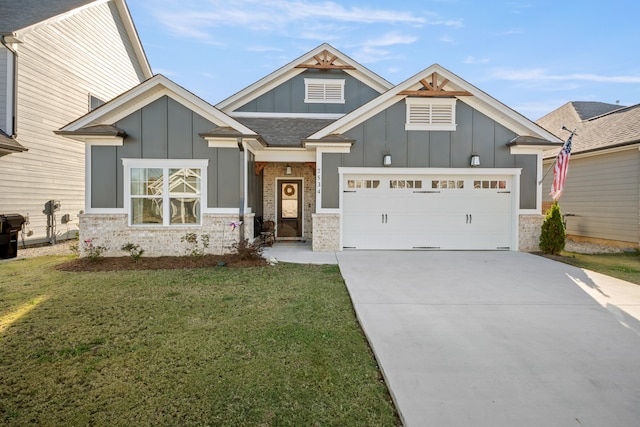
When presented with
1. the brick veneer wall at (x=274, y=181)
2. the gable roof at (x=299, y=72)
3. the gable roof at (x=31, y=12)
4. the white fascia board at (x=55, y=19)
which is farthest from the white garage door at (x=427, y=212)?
the gable roof at (x=31, y=12)

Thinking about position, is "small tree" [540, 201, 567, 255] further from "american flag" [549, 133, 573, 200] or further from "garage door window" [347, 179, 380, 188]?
"garage door window" [347, 179, 380, 188]

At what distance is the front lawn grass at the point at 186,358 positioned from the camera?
2.54 metres

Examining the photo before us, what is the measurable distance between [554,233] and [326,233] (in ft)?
21.7

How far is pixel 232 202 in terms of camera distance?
8969 mm

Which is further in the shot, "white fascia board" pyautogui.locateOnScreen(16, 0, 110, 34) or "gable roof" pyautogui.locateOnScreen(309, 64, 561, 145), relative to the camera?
"white fascia board" pyautogui.locateOnScreen(16, 0, 110, 34)

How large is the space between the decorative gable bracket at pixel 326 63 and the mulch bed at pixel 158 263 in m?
8.56

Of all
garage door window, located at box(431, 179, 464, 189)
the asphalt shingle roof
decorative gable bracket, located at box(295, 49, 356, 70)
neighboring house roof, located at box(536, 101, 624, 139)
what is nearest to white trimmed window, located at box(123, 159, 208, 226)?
the asphalt shingle roof

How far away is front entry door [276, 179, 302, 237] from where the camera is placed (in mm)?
12328

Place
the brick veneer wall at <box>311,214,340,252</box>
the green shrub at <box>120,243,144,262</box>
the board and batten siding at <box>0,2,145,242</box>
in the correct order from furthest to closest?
the board and batten siding at <box>0,2,145,242</box> → the brick veneer wall at <box>311,214,340,252</box> → the green shrub at <box>120,243,144,262</box>

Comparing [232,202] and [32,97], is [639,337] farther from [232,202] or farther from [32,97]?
[32,97]

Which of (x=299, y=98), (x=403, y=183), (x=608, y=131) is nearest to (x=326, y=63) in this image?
(x=299, y=98)

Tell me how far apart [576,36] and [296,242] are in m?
13.9

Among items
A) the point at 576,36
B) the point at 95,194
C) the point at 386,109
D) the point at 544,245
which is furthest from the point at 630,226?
the point at 95,194

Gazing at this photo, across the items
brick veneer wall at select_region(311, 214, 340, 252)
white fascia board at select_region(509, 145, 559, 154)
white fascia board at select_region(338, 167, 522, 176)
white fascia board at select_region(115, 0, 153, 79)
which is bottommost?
brick veneer wall at select_region(311, 214, 340, 252)
